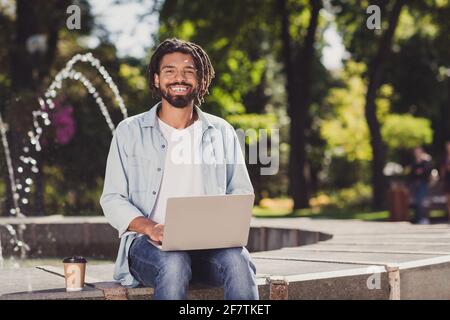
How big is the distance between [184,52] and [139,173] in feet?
2.47

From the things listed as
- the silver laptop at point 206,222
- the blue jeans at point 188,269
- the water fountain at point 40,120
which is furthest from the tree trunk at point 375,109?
the silver laptop at point 206,222

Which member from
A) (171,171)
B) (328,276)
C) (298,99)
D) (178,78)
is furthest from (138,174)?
(298,99)

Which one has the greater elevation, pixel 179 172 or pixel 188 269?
pixel 179 172

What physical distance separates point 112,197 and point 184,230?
0.57 metres

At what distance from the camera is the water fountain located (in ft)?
37.1

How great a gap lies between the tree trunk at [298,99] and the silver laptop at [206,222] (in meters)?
18.4

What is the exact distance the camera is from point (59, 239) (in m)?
11.0

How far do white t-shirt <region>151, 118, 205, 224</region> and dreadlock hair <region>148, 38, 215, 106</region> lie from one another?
355 mm

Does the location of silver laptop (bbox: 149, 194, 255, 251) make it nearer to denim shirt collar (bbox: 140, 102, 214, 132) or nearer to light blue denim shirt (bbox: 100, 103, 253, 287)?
light blue denim shirt (bbox: 100, 103, 253, 287)

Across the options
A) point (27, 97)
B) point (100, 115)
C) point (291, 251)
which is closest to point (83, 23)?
point (100, 115)

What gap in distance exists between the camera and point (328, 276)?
544 centimetres

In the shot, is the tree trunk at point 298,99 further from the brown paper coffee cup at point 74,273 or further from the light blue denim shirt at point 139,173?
the brown paper coffee cup at point 74,273

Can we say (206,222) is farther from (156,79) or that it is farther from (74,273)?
(156,79)

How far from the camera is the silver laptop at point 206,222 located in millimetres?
4387
